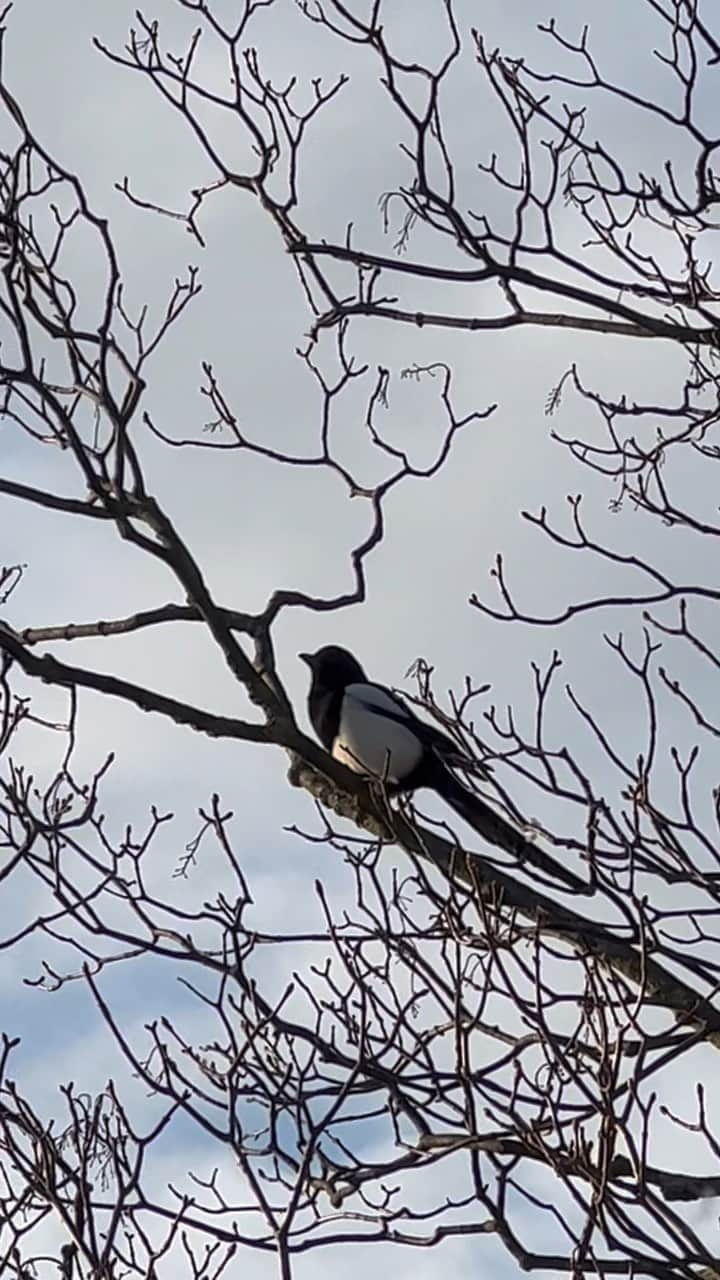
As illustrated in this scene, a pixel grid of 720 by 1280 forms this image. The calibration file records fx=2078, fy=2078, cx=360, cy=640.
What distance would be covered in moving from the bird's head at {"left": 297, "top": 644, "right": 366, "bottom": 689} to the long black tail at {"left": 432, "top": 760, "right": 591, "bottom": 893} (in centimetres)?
69

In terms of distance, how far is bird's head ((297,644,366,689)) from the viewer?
6.02m

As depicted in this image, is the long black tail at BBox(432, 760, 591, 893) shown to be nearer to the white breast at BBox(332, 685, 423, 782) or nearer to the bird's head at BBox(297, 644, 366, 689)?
the white breast at BBox(332, 685, 423, 782)

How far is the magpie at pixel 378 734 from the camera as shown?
510 cm

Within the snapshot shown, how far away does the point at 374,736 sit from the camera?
18.3 ft

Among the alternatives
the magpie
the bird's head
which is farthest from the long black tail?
the bird's head

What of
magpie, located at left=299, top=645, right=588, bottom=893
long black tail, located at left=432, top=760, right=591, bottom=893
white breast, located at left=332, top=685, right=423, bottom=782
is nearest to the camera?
long black tail, located at left=432, top=760, right=591, bottom=893

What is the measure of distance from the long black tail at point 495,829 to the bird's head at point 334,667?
27.1 inches

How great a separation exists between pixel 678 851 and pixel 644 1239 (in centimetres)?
83

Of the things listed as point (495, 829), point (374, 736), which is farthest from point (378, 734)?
point (495, 829)

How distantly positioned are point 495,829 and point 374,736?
102 centimetres

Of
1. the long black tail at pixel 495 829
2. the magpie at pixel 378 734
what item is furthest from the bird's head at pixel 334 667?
the long black tail at pixel 495 829

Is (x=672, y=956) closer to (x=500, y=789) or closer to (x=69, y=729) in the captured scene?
(x=500, y=789)

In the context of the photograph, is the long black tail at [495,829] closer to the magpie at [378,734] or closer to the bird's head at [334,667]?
the magpie at [378,734]

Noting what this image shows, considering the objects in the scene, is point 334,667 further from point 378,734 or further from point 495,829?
point 495,829
